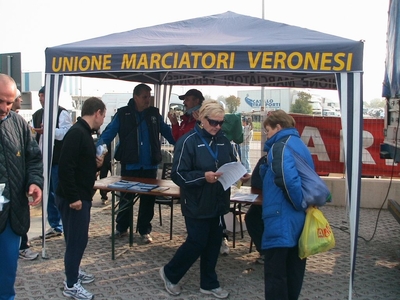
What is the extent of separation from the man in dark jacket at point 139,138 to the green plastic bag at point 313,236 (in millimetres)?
2708

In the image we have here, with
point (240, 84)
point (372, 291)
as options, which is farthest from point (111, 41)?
point (372, 291)

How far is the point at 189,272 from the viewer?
4.65 m

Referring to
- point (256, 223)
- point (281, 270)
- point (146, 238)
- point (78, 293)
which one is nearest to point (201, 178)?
point (281, 270)

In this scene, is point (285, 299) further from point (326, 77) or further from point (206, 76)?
point (206, 76)

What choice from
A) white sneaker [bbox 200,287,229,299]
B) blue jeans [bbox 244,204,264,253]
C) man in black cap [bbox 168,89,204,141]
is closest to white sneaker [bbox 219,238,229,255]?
blue jeans [bbox 244,204,264,253]

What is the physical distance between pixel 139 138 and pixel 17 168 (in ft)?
8.19

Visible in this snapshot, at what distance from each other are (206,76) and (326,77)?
1931mm

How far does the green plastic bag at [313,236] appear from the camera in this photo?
124 inches

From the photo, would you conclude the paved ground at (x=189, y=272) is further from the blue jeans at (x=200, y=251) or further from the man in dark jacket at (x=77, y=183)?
the man in dark jacket at (x=77, y=183)

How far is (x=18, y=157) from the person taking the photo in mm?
2990

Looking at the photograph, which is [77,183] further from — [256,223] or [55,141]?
[256,223]

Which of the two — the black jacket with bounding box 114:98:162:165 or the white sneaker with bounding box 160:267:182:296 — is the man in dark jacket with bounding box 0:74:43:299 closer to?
the white sneaker with bounding box 160:267:182:296

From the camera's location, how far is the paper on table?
3.60m

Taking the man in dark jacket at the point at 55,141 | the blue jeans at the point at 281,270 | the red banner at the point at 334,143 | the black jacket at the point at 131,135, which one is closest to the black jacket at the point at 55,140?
the man in dark jacket at the point at 55,141
